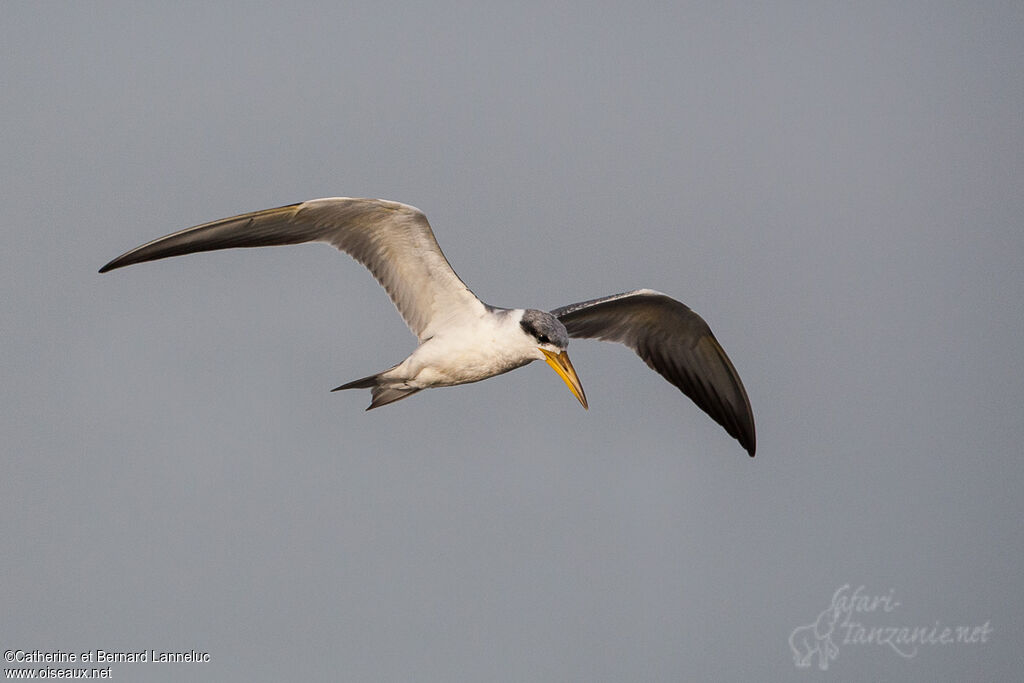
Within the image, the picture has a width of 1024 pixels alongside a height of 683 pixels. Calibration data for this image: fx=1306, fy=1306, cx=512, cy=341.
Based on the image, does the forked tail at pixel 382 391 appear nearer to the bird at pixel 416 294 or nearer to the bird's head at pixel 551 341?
the bird at pixel 416 294

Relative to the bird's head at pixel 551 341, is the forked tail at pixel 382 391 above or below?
below

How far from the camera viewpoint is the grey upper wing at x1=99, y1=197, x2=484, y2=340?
1402cm

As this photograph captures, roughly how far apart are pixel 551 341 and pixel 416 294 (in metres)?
2.13

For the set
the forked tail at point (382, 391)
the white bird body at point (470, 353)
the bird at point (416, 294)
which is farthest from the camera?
the forked tail at point (382, 391)

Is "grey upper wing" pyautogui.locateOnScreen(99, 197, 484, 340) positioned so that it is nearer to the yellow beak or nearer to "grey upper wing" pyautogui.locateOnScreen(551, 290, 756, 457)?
the yellow beak

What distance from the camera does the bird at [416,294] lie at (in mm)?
13922

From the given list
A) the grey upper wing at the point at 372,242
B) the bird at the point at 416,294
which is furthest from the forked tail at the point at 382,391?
the grey upper wing at the point at 372,242

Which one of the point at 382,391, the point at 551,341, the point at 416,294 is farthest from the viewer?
the point at 382,391

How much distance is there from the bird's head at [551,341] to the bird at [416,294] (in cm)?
1

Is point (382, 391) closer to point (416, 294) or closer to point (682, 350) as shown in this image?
point (416, 294)

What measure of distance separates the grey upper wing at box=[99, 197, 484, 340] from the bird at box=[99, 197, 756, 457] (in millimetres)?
11

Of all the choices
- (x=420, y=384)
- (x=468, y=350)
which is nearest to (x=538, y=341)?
(x=468, y=350)

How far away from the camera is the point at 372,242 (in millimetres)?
14766

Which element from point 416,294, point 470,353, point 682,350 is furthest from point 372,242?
point 682,350
